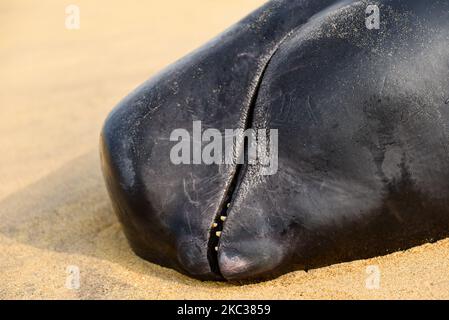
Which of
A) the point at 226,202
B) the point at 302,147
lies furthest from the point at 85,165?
the point at 302,147

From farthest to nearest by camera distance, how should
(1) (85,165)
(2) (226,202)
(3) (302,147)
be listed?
(1) (85,165) < (2) (226,202) < (3) (302,147)

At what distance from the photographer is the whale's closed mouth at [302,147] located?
2.93m

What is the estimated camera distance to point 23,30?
8.77 m

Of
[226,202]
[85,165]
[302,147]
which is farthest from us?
[85,165]

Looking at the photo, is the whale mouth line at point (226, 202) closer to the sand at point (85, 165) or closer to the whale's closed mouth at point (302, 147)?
the whale's closed mouth at point (302, 147)

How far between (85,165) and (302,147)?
2245 millimetres

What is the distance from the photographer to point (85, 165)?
488 centimetres

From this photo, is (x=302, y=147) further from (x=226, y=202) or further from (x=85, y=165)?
(x=85, y=165)

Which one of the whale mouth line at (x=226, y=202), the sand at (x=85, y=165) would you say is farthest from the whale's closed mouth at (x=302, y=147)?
the sand at (x=85, y=165)

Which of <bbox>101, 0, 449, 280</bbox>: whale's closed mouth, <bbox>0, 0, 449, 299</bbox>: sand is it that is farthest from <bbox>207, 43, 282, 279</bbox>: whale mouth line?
<bbox>0, 0, 449, 299</bbox>: sand

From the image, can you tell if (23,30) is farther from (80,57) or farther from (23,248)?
(23,248)

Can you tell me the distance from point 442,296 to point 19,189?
2.76m

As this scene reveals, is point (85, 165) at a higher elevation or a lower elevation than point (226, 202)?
lower

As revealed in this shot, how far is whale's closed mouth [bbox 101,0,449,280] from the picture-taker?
2.93 m
